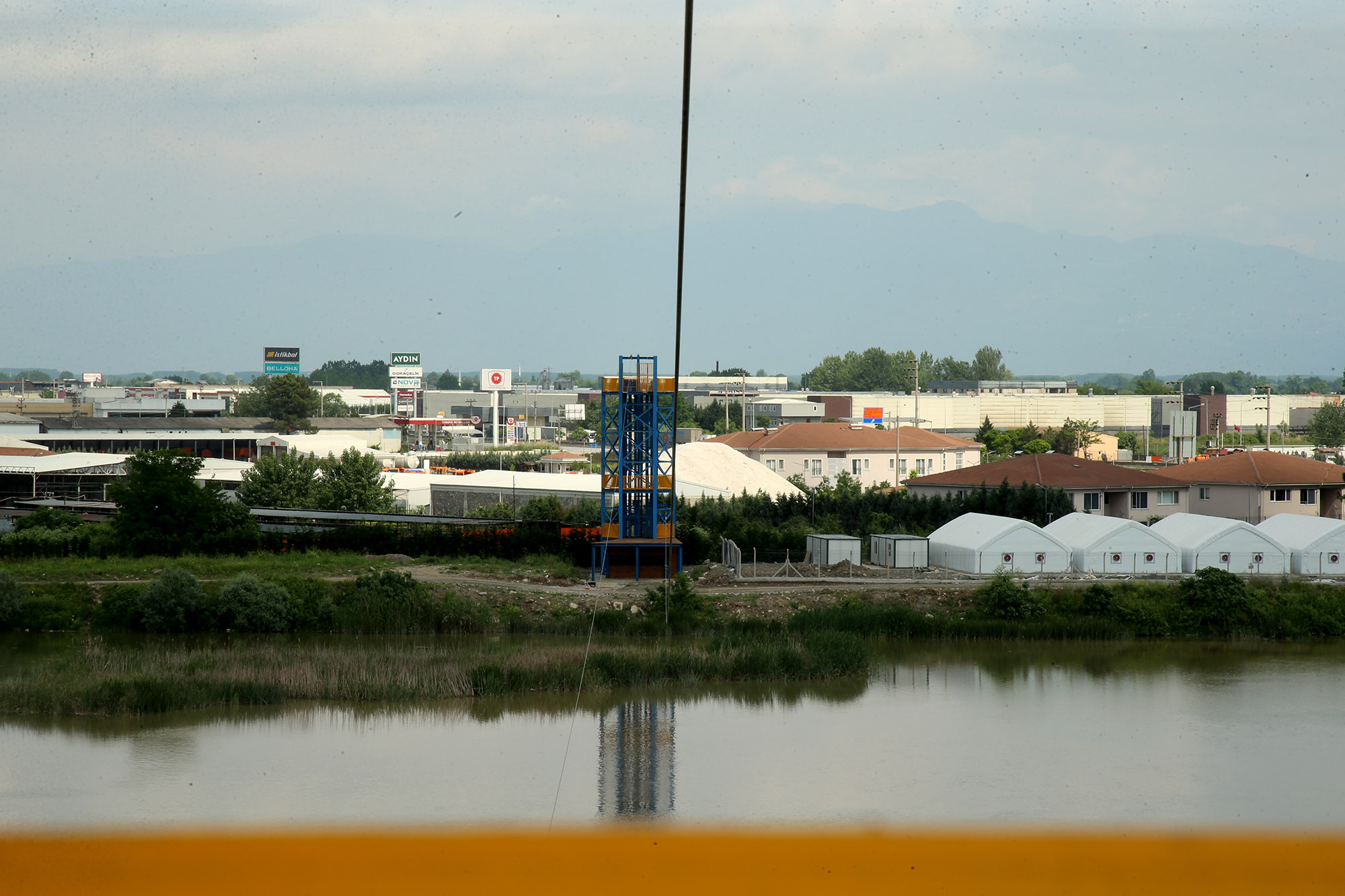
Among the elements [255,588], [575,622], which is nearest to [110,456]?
[255,588]

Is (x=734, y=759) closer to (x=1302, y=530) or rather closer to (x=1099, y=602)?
(x=1099, y=602)

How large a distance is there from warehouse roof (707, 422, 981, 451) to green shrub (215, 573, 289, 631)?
17.1 metres

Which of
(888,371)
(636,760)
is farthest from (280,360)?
(636,760)

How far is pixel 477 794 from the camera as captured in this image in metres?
5.89

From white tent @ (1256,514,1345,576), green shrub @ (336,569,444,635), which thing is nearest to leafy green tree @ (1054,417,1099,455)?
white tent @ (1256,514,1345,576)

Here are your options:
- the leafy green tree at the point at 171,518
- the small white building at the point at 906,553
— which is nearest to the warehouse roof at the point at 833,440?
the small white building at the point at 906,553

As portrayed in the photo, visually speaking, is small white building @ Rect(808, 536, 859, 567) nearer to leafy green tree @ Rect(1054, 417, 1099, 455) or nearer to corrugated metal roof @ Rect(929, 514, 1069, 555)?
corrugated metal roof @ Rect(929, 514, 1069, 555)

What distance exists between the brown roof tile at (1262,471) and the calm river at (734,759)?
9194mm

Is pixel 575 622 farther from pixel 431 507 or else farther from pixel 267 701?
pixel 431 507

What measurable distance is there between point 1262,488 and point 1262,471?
48 centimetres

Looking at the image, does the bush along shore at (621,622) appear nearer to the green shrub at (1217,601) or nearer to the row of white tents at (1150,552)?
the green shrub at (1217,601)

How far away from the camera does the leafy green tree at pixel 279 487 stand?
18906 millimetres

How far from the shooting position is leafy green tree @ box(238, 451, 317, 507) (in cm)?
1891

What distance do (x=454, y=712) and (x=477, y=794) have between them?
2.21 meters
